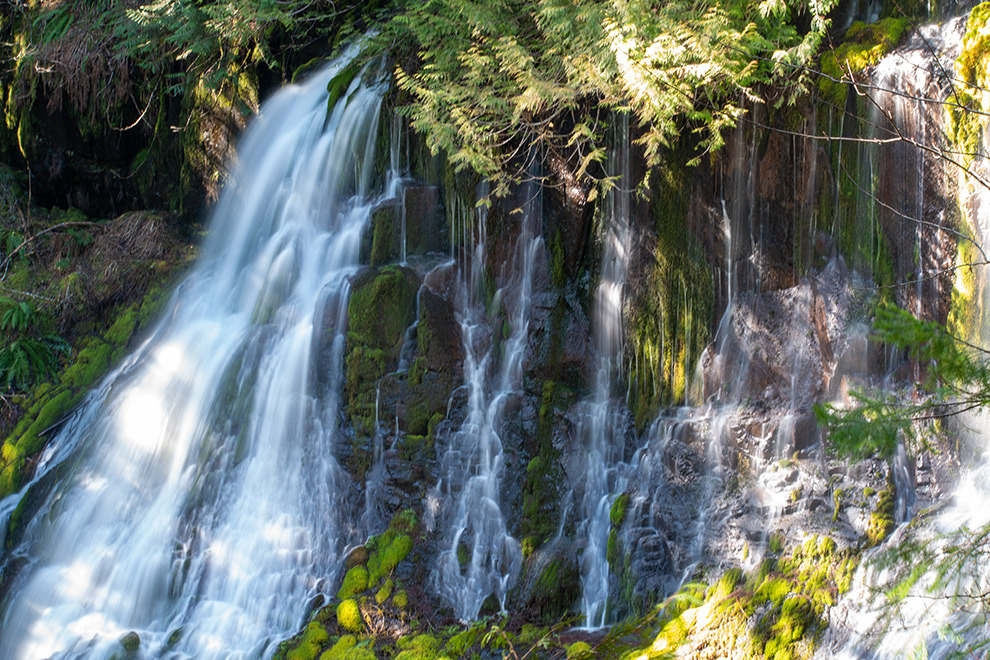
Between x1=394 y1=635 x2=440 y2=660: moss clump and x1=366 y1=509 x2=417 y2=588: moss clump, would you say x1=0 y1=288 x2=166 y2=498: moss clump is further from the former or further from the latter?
x1=394 y1=635 x2=440 y2=660: moss clump

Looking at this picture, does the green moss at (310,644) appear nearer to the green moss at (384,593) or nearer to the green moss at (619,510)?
the green moss at (384,593)

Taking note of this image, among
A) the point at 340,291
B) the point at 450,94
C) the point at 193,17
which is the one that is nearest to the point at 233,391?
the point at 340,291

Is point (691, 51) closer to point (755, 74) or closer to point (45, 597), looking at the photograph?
point (755, 74)

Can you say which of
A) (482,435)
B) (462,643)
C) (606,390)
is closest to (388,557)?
(462,643)

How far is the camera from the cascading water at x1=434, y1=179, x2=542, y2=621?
→ 7.44 metres

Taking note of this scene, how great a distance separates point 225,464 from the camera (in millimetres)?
8320

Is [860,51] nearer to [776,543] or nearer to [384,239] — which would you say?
[776,543]

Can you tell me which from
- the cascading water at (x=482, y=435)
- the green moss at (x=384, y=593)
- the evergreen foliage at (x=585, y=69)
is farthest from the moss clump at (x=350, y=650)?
the evergreen foliage at (x=585, y=69)

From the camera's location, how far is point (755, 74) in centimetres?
652

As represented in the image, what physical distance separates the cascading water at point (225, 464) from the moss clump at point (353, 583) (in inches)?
9.1

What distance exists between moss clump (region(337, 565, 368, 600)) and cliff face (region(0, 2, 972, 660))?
0.8 inches

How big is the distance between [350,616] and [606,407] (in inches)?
117

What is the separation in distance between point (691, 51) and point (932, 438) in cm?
335

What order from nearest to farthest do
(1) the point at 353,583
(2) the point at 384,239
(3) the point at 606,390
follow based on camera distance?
(1) the point at 353,583 < (3) the point at 606,390 < (2) the point at 384,239
